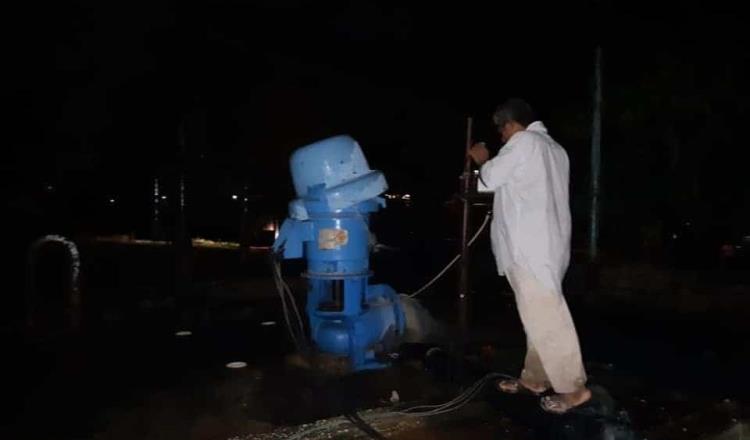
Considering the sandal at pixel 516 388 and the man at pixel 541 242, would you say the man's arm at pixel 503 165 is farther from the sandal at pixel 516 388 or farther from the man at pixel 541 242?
the sandal at pixel 516 388

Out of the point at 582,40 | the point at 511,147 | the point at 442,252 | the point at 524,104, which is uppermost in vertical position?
the point at 582,40

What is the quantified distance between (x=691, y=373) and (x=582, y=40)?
21.8ft

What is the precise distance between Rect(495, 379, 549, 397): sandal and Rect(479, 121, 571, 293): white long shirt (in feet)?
3.10

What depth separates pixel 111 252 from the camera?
15.9m

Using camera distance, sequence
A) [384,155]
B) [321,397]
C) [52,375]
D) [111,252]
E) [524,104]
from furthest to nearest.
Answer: [384,155] → [111,252] → [52,375] → [321,397] → [524,104]

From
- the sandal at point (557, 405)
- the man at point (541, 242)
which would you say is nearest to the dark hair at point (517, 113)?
the man at point (541, 242)

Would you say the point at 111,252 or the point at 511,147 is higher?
the point at 511,147

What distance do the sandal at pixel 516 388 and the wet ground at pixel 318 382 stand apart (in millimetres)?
70

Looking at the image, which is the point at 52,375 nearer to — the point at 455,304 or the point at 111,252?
the point at 455,304

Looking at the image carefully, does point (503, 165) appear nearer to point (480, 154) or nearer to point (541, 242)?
point (480, 154)

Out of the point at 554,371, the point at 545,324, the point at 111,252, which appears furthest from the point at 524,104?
the point at 111,252

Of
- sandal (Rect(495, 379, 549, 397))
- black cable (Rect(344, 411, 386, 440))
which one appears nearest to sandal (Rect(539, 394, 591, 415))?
sandal (Rect(495, 379, 549, 397))

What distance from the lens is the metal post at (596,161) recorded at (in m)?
9.98

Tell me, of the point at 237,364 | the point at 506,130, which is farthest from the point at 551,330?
the point at 237,364
